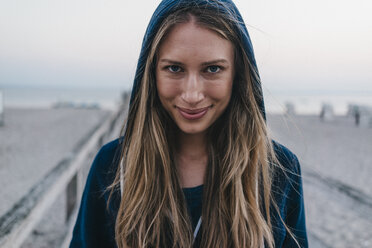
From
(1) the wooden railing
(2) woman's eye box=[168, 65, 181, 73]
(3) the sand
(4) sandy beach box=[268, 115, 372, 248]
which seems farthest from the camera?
(3) the sand

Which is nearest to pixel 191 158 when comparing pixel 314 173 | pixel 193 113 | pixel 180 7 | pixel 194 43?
pixel 193 113

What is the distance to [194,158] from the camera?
159 centimetres

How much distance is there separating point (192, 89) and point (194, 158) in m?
0.43

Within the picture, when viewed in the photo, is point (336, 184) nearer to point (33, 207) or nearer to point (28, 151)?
point (33, 207)

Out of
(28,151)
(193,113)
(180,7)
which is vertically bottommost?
(28,151)

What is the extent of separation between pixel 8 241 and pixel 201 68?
960mm

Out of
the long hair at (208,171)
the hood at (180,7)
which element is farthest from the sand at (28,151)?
the hood at (180,7)

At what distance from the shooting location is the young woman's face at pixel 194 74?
127 centimetres

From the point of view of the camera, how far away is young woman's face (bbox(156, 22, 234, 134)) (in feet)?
4.18

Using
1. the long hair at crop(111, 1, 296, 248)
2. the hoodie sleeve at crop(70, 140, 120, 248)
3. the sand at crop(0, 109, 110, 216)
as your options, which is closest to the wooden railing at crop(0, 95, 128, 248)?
the hoodie sleeve at crop(70, 140, 120, 248)

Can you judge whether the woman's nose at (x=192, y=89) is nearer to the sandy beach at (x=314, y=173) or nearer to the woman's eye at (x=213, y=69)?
the woman's eye at (x=213, y=69)

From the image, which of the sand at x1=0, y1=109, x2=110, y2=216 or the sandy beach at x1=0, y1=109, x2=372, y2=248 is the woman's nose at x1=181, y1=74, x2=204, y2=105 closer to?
the sandy beach at x1=0, y1=109, x2=372, y2=248

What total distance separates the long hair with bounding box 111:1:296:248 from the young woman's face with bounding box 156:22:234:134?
5 centimetres

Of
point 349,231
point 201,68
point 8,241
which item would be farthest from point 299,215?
point 349,231
